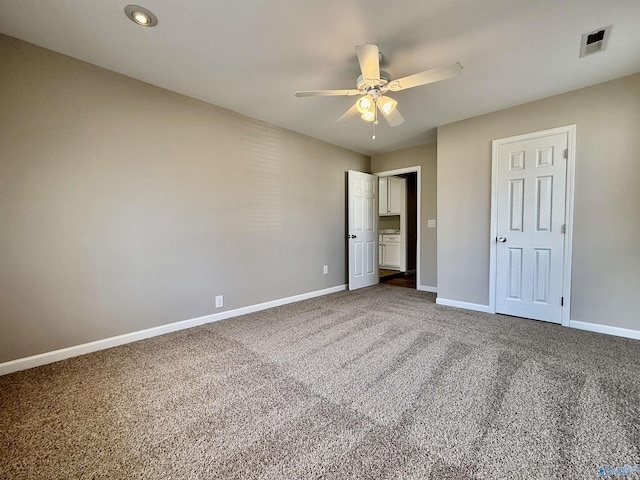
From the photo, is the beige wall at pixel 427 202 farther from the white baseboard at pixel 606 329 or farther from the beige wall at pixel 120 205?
the beige wall at pixel 120 205

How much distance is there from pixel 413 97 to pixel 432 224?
90.9 inches

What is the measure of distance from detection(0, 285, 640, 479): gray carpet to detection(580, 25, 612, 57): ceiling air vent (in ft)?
8.06

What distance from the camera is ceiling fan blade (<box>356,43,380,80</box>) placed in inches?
69.5

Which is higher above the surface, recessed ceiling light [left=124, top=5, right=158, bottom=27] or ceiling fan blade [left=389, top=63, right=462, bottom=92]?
recessed ceiling light [left=124, top=5, right=158, bottom=27]

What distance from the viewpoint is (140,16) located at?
5.95 feet

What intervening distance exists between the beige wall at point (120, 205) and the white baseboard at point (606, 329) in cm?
344

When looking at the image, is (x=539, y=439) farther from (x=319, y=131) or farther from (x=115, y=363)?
(x=319, y=131)

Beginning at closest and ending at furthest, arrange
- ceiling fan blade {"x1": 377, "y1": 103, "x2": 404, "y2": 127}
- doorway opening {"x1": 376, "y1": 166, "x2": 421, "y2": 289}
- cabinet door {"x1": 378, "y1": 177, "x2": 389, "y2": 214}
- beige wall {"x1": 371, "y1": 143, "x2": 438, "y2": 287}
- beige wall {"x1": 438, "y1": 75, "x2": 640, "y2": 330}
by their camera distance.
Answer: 1. ceiling fan blade {"x1": 377, "y1": 103, "x2": 404, "y2": 127}
2. beige wall {"x1": 438, "y1": 75, "x2": 640, "y2": 330}
3. beige wall {"x1": 371, "y1": 143, "x2": 438, "y2": 287}
4. doorway opening {"x1": 376, "y1": 166, "x2": 421, "y2": 289}
5. cabinet door {"x1": 378, "y1": 177, "x2": 389, "y2": 214}

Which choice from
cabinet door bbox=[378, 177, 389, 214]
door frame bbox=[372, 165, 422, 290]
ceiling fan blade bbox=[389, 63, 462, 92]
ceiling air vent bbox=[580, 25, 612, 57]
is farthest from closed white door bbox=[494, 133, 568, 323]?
cabinet door bbox=[378, 177, 389, 214]

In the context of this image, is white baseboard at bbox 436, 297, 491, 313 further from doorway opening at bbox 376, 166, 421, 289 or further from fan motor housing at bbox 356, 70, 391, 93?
fan motor housing at bbox 356, 70, 391, 93

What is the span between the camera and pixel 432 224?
15.1 ft

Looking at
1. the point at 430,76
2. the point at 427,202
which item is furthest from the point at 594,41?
the point at 427,202

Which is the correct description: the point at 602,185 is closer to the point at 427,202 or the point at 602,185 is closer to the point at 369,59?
the point at 427,202

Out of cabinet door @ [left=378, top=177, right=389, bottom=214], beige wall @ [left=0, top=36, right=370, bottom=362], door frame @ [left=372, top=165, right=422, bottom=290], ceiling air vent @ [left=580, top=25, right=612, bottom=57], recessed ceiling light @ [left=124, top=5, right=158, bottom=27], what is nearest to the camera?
recessed ceiling light @ [left=124, top=5, right=158, bottom=27]
